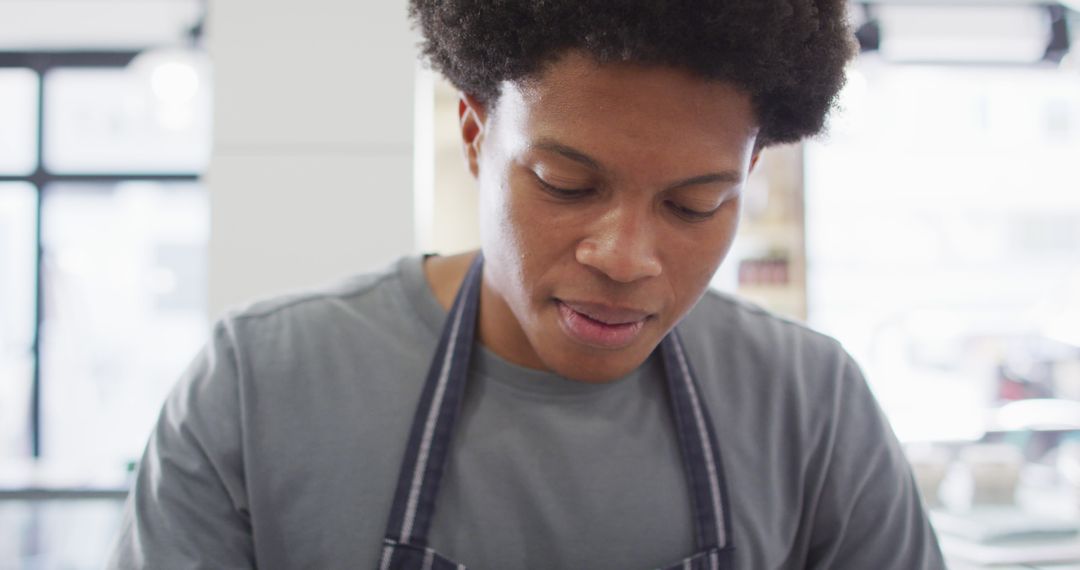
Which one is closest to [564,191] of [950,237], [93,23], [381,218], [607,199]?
[607,199]

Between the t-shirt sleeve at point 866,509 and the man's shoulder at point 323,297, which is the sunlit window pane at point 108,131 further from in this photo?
the t-shirt sleeve at point 866,509

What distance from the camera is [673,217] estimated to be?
0.85 meters

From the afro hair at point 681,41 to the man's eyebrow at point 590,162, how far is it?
80 mm

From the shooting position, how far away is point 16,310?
5.11 m

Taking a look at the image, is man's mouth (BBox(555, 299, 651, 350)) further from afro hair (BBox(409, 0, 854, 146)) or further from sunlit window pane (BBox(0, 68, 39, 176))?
sunlit window pane (BBox(0, 68, 39, 176))

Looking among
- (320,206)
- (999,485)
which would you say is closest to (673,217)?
(320,206)

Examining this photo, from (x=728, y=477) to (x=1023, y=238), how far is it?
4.13 meters

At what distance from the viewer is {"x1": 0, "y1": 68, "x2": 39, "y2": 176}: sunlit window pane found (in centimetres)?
504

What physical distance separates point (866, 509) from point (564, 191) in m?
0.61

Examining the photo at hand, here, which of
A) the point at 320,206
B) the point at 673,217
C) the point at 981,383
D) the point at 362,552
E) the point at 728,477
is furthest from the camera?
the point at 981,383

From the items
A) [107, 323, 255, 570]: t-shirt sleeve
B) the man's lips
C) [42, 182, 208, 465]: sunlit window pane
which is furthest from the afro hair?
[42, 182, 208, 465]: sunlit window pane

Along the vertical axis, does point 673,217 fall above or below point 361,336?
above

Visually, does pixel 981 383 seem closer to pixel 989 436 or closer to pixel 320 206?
pixel 989 436

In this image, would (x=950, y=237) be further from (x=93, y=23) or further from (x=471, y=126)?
(x=93, y=23)
